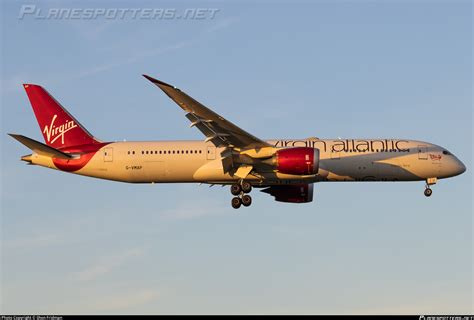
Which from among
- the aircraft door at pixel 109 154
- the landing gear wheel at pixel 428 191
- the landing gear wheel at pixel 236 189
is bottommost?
the landing gear wheel at pixel 428 191

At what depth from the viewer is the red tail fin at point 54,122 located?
63750 mm

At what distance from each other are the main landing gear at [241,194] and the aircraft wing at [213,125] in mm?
2658

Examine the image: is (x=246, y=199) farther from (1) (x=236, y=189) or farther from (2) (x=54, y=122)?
(2) (x=54, y=122)

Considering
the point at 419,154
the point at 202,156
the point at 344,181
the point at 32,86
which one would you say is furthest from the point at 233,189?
the point at 32,86

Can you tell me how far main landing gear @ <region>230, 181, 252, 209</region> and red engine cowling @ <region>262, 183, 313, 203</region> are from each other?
18.7 feet

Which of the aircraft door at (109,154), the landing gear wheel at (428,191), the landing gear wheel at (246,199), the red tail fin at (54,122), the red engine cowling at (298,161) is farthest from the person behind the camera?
the red tail fin at (54,122)

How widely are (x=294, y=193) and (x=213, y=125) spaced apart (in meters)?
11.2

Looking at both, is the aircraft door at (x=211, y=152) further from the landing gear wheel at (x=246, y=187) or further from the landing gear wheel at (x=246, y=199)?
the landing gear wheel at (x=246, y=199)

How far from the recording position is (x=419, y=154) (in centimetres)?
6016

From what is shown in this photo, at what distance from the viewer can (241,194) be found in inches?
2362

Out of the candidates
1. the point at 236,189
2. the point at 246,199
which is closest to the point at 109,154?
the point at 236,189

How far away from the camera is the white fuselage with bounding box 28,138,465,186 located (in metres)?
59.3

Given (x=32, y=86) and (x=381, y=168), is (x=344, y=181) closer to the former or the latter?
(x=381, y=168)

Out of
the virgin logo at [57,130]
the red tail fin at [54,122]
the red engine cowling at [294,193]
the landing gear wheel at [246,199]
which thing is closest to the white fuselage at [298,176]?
the landing gear wheel at [246,199]
